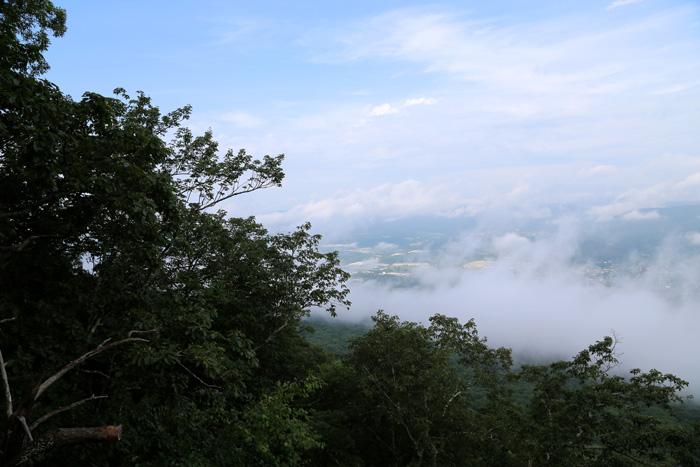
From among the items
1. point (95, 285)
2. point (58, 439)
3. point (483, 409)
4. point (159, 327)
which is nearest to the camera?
point (58, 439)

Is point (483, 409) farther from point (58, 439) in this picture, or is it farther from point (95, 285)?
point (58, 439)

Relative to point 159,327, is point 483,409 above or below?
below

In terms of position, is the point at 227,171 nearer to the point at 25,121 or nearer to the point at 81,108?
the point at 81,108

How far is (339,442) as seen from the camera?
732 inches

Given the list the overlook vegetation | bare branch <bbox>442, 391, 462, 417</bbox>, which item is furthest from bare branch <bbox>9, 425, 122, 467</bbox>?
bare branch <bbox>442, 391, 462, 417</bbox>

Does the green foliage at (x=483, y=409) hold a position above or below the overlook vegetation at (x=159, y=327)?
below

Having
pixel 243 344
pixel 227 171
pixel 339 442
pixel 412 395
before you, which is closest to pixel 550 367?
pixel 412 395

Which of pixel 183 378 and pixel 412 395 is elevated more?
pixel 183 378

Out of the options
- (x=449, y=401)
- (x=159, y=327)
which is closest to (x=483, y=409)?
(x=449, y=401)

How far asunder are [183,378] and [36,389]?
3709mm

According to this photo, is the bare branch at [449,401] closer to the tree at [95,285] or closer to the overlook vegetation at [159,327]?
the overlook vegetation at [159,327]

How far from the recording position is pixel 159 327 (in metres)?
7.66

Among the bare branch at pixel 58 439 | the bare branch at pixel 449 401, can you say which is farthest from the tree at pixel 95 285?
the bare branch at pixel 449 401

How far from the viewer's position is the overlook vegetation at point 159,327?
721 centimetres
